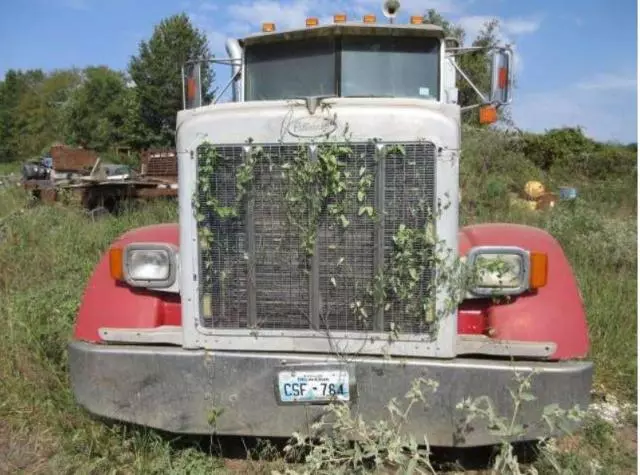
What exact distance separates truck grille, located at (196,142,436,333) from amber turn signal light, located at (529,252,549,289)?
469 mm

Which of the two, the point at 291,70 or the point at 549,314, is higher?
the point at 291,70

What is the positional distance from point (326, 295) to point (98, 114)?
48464 mm

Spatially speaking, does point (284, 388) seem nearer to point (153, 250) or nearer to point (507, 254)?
point (153, 250)

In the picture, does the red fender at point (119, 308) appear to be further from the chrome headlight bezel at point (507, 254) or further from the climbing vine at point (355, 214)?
the chrome headlight bezel at point (507, 254)

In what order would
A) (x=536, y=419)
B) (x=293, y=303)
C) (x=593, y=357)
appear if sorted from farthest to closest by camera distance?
1. (x=593, y=357)
2. (x=293, y=303)
3. (x=536, y=419)

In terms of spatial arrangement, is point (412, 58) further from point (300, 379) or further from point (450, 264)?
point (300, 379)

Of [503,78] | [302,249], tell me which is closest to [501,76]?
[503,78]

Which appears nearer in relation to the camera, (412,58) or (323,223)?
(323,223)

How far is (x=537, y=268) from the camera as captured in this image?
260 centimetres

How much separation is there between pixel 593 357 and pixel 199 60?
3537mm

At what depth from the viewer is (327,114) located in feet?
8.29

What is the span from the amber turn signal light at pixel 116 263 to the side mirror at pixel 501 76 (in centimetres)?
256

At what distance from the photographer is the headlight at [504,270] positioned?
2605 mm

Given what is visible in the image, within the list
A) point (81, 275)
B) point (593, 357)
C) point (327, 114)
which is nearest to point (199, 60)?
point (327, 114)
